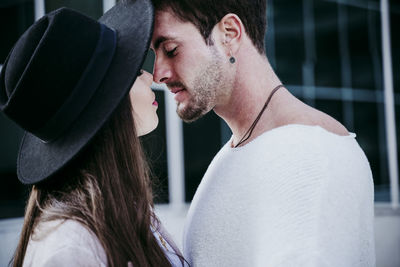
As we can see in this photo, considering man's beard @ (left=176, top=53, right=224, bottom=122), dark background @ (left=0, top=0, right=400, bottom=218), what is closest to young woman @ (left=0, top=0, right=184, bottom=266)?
man's beard @ (left=176, top=53, right=224, bottom=122)

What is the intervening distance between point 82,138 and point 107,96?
146 mm

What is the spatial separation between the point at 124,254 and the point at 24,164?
535mm

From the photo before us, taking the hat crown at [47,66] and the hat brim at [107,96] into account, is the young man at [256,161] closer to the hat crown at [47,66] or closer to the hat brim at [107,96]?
the hat brim at [107,96]

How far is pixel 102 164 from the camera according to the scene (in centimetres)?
134

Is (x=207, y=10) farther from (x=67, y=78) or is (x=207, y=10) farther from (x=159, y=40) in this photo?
(x=67, y=78)

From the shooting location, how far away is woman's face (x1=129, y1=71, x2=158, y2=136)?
1518 mm

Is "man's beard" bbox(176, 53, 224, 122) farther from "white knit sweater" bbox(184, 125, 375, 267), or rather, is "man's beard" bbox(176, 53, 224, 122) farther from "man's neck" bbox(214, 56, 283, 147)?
"white knit sweater" bbox(184, 125, 375, 267)

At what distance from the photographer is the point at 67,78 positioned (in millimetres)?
1229

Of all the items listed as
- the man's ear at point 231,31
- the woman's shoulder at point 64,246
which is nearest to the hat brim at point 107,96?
the woman's shoulder at point 64,246

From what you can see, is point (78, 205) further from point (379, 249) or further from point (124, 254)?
point (379, 249)

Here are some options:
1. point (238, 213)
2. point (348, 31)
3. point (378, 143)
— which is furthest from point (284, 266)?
point (378, 143)

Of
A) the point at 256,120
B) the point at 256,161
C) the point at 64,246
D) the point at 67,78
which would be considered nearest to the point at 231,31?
the point at 256,120

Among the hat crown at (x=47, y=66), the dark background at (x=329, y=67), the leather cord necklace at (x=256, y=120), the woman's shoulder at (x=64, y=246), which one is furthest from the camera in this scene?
the dark background at (x=329, y=67)

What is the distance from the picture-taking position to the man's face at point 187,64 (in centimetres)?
159
